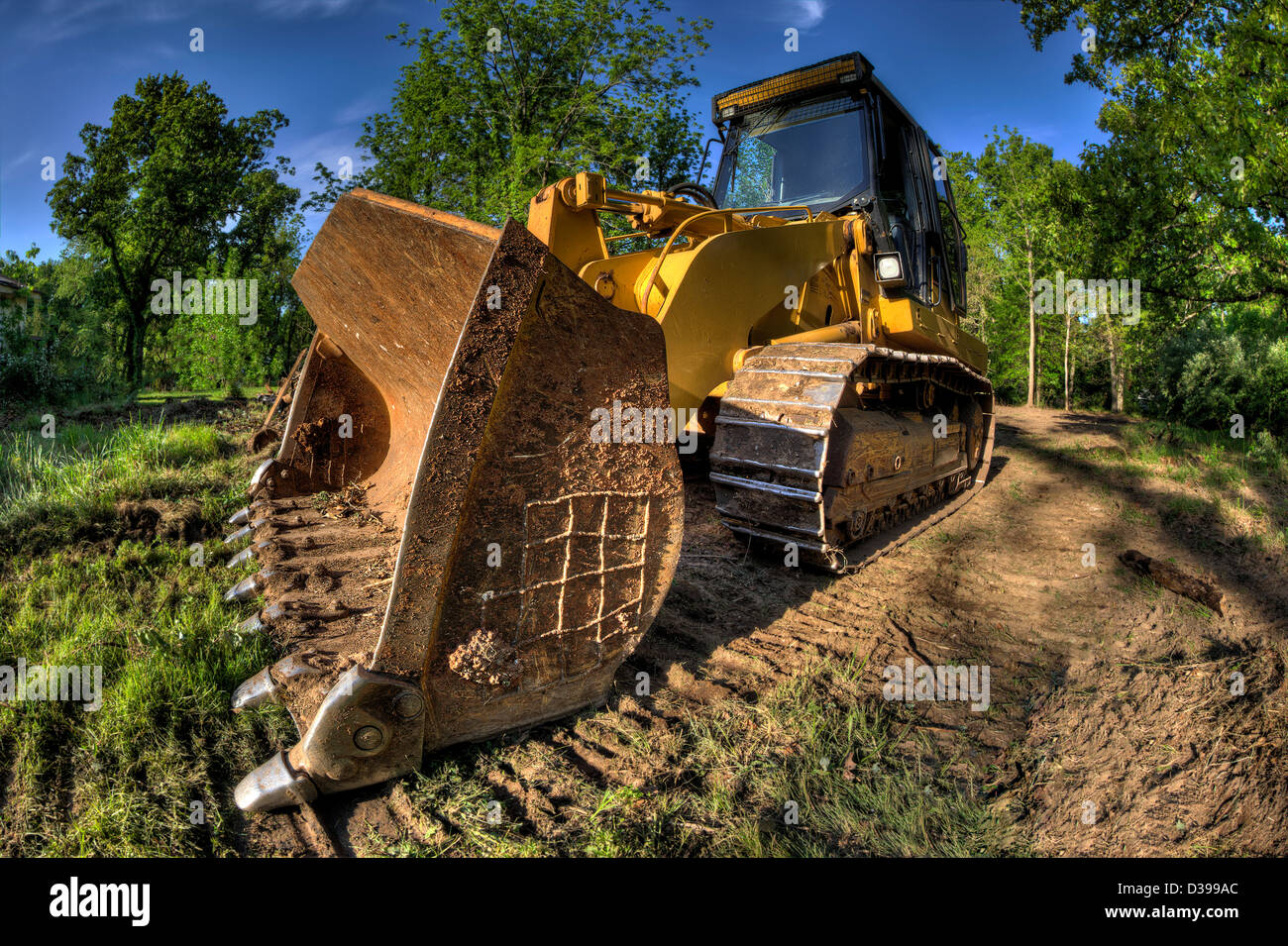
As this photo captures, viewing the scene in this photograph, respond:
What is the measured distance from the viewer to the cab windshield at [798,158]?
Answer: 18.0 feet

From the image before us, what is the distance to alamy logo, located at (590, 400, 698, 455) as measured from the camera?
2363 mm

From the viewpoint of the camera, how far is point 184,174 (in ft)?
69.3

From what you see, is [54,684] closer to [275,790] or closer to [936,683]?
[275,790]

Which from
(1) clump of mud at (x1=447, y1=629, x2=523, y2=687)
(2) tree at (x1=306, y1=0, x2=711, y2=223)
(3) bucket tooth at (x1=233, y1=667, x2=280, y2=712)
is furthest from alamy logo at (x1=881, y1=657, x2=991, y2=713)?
(2) tree at (x1=306, y1=0, x2=711, y2=223)

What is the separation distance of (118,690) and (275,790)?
0.97 m

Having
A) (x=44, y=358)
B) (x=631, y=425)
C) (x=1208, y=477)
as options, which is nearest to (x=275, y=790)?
(x=631, y=425)

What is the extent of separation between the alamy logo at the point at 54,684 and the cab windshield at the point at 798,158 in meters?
5.21

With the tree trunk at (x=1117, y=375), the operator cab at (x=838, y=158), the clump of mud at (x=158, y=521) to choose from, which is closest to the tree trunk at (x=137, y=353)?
the clump of mud at (x=158, y=521)

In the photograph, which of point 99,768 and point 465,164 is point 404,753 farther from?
point 465,164

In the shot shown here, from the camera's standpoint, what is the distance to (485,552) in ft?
6.95

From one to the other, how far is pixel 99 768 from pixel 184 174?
24571 mm

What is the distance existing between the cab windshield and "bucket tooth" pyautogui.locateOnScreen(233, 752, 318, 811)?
5084 mm
